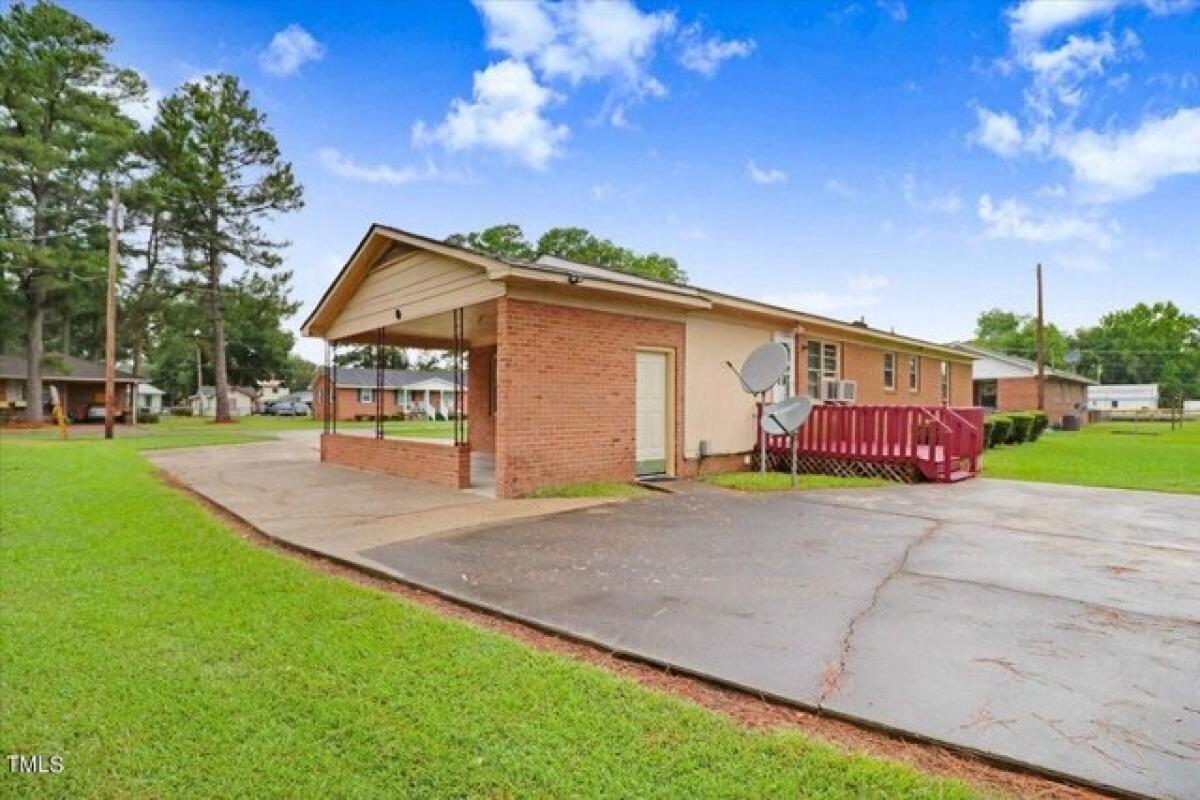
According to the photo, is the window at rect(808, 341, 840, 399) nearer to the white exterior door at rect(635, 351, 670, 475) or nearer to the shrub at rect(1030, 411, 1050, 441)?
the white exterior door at rect(635, 351, 670, 475)

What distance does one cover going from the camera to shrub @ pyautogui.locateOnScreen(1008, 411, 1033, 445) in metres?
20.2

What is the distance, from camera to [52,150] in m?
26.2

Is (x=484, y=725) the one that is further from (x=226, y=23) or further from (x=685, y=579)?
(x=226, y=23)

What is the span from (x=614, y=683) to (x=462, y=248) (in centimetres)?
700

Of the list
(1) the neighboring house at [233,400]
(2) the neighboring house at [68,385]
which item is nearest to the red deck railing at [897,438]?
(2) the neighboring house at [68,385]

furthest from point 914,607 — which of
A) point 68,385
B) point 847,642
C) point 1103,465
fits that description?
point 68,385

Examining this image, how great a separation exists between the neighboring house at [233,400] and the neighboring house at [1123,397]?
88983mm

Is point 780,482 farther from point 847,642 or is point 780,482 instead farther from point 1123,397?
point 1123,397

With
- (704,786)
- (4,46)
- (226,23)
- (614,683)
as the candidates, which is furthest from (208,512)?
(4,46)

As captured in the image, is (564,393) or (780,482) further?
(780,482)

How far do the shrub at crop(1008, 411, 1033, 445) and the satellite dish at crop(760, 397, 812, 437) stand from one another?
14169mm

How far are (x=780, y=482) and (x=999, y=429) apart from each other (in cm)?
1310

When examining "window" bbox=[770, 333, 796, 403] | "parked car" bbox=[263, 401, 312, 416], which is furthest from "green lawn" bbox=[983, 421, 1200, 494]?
"parked car" bbox=[263, 401, 312, 416]

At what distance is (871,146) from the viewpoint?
15477 mm
